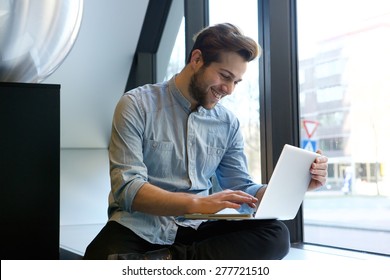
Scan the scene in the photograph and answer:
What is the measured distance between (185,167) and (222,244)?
9.5 inches

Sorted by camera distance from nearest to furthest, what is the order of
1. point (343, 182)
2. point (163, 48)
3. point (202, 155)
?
point (202, 155)
point (343, 182)
point (163, 48)

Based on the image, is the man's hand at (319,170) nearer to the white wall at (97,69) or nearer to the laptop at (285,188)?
the laptop at (285,188)

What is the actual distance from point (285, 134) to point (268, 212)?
2.76 feet

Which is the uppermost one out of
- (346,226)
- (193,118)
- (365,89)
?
(365,89)

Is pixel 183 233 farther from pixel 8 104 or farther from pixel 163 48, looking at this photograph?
pixel 163 48

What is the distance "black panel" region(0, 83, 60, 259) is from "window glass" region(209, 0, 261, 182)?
90 centimetres

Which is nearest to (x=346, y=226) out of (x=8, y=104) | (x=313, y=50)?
(x=313, y=50)

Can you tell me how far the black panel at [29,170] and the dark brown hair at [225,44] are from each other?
48 centimetres

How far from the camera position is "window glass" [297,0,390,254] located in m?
1.74

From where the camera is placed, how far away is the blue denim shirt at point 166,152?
1328mm

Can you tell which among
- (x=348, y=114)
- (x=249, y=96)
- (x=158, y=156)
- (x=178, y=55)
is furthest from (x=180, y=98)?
(x=178, y=55)

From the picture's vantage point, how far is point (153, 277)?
1088 millimetres

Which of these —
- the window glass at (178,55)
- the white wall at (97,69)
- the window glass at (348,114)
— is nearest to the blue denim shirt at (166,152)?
the window glass at (348,114)

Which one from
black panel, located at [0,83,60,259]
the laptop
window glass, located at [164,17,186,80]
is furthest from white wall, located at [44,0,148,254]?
the laptop
